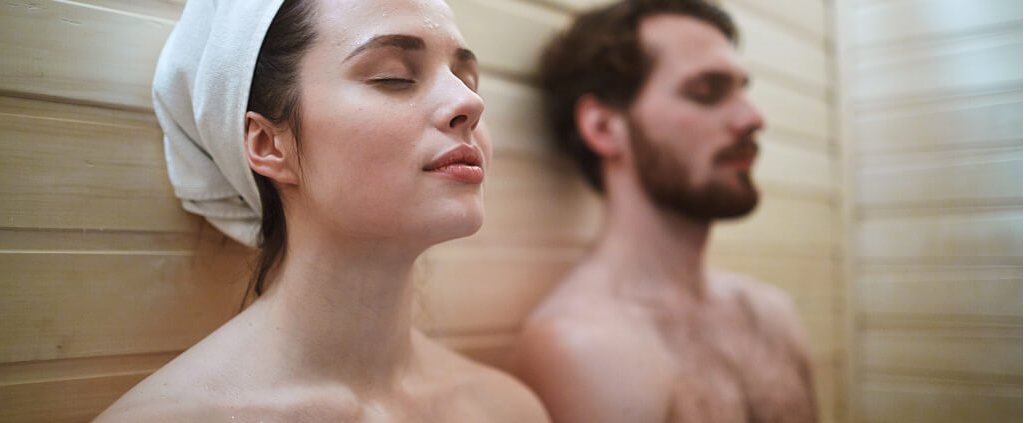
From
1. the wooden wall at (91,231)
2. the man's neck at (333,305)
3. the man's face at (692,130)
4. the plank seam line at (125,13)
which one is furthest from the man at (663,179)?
the plank seam line at (125,13)

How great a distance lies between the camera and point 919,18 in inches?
82.0

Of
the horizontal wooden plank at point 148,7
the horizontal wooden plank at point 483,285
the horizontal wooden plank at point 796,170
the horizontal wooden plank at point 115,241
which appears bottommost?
the horizontal wooden plank at point 796,170

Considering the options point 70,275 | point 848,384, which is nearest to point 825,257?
point 848,384

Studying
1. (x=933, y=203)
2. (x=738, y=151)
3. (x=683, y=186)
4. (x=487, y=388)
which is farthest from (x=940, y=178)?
(x=487, y=388)

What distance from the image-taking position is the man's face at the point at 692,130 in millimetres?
1521

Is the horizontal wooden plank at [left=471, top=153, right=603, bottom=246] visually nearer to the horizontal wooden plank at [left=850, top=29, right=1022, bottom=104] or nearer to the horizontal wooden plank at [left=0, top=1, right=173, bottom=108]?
the horizontal wooden plank at [left=0, top=1, right=173, bottom=108]

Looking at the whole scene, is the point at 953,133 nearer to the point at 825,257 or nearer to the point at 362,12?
the point at 825,257

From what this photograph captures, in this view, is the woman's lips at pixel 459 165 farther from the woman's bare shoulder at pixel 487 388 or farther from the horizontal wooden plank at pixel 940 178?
the horizontal wooden plank at pixel 940 178

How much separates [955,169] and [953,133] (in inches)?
3.7

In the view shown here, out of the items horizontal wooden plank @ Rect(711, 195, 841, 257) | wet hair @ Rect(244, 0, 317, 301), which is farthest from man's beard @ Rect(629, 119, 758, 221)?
wet hair @ Rect(244, 0, 317, 301)

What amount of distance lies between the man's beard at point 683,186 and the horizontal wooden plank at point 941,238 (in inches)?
21.4

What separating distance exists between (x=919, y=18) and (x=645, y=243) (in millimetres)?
1123

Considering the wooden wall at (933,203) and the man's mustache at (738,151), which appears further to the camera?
the wooden wall at (933,203)

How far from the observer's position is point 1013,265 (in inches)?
61.9
